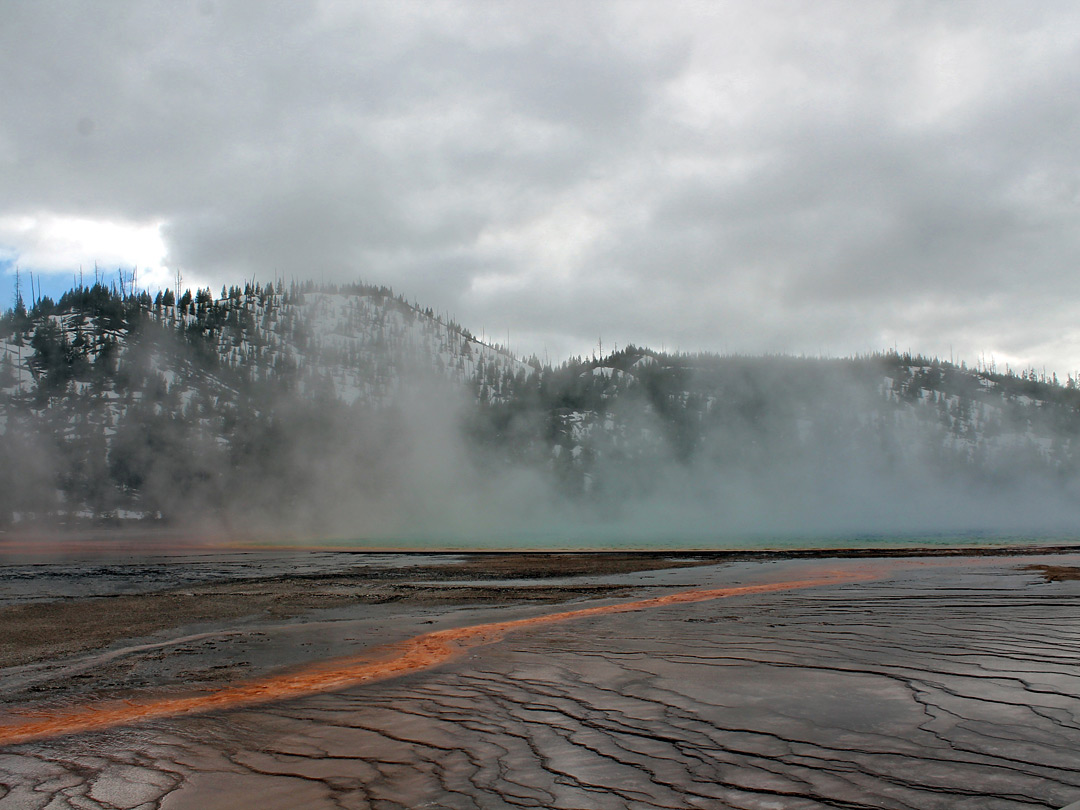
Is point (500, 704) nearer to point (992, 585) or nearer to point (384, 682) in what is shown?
point (384, 682)

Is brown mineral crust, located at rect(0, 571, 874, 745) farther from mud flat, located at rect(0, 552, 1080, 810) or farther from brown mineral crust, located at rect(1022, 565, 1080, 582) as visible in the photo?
brown mineral crust, located at rect(1022, 565, 1080, 582)

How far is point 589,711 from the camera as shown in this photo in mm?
7410

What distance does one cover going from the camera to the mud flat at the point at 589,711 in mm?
5184

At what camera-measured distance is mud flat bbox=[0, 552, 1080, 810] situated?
5184 mm

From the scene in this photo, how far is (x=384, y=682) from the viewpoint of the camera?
32.4 feet

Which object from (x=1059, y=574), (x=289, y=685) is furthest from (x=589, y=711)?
(x=1059, y=574)

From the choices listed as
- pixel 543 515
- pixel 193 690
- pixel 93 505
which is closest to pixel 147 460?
pixel 93 505

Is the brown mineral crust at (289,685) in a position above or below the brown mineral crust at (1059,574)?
above

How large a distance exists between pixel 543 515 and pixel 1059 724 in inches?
6918

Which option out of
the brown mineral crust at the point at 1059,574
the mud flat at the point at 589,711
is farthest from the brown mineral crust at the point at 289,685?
the brown mineral crust at the point at 1059,574

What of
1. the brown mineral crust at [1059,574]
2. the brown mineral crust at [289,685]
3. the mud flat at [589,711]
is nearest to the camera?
the mud flat at [589,711]

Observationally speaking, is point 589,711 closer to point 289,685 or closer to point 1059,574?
point 289,685

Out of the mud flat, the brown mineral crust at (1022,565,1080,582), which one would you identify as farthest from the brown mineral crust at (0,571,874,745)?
the brown mineral crust at (1022,565,1080,582)

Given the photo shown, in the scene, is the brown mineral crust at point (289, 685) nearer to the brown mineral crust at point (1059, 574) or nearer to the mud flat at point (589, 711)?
the mud flat at point (589, 711)
